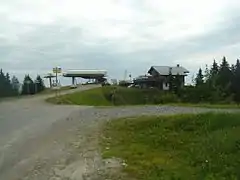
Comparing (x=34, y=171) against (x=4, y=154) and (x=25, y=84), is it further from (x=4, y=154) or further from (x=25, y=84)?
(x=25, y=84)

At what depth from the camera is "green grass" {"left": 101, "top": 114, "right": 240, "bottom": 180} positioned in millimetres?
8773

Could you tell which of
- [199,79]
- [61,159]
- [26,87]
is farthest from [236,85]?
[61,159]

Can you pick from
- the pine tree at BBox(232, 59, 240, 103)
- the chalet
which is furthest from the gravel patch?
the chalet

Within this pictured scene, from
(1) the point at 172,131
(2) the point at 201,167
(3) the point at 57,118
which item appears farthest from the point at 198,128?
(3) the point at 57,118

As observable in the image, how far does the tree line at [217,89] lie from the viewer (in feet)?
163

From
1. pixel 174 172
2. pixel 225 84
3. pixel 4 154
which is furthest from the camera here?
pixel 225 84

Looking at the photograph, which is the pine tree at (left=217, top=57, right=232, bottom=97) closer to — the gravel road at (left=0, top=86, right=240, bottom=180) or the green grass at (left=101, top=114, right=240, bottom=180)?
the gravel road at (left=0, top=86, right=240, bottom=180)

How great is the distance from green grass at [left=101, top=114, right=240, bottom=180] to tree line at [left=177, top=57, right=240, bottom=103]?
30964mm

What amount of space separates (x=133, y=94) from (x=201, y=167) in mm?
55446

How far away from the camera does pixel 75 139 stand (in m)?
13.9

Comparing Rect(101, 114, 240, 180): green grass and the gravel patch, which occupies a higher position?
Rect(101, 114, 240, 180): green grass

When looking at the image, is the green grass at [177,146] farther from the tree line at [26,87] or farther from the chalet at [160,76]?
the chalet at [160,76]

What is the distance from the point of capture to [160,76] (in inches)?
3004

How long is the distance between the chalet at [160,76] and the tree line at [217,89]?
16.2 ft
